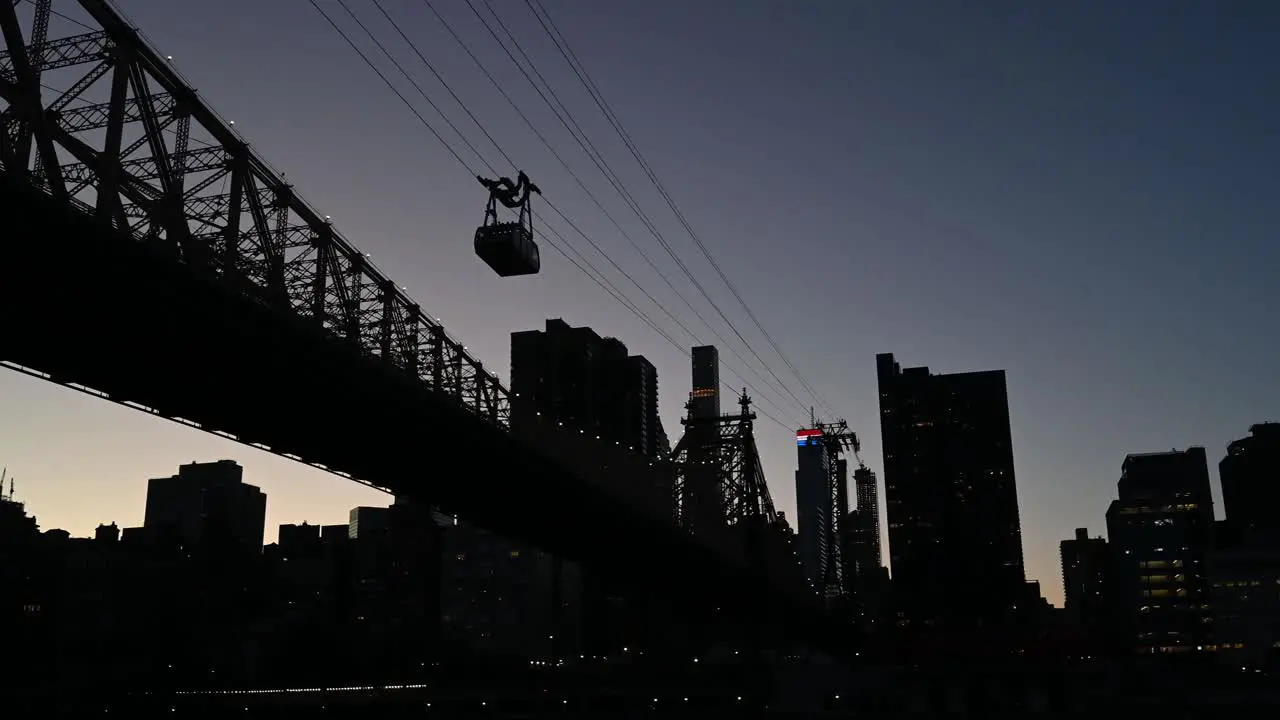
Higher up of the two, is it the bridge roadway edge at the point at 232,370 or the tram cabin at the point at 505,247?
the tram cabin at the point at 505,247

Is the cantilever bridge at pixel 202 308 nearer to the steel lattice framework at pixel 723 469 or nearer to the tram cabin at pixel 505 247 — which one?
the tram cabin at pixel 505 247

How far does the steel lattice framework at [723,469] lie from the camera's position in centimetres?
10575

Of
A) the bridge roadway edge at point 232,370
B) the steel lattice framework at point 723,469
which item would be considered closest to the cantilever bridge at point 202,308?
the bridge roadway edge at point 232,370

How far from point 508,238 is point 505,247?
421 mm

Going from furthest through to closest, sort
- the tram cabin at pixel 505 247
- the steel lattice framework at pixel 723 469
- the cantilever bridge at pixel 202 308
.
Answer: the steel lattice framework at pixel 723 469 → the tram cabin at pixel 505 247 → the cantilever bridge at pixel 202 308

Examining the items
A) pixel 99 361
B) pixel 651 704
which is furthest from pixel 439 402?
pixel 651 704

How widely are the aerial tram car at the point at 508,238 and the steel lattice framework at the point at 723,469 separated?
4809 cm

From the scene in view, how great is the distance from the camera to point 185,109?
33344 millimetres

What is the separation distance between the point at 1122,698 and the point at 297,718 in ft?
179

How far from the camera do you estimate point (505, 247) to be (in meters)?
44.6

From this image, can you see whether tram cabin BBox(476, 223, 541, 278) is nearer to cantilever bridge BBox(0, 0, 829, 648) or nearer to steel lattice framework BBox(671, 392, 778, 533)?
cantilever bridge BBox(0, 0, 829, 648)

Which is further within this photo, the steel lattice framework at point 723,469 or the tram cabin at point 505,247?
the steel lattice framework at point 723,469

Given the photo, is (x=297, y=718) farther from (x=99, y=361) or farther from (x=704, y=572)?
(x=99, y=361)

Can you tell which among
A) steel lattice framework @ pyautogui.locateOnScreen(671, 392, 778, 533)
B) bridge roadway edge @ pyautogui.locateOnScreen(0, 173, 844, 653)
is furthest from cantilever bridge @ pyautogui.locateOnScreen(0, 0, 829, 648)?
steel lattice framework @ pyautogui.locateOnScreen(671, 392, 778, 533)
